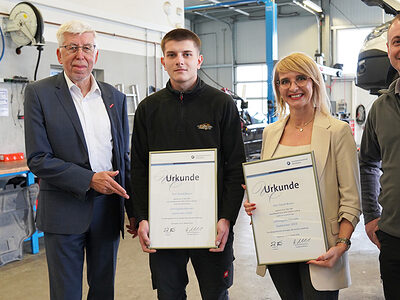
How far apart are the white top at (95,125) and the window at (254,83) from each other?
14699 mm

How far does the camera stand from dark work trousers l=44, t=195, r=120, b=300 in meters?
2.05

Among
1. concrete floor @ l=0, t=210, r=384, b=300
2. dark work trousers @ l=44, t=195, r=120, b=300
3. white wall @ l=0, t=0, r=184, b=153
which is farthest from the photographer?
white wall @ l=0, t=0, r=184, b=153

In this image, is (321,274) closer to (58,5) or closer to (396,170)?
(396,170)

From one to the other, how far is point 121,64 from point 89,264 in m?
4.80

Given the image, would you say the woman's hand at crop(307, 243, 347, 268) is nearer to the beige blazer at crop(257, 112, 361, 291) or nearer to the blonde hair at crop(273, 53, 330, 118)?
the beige blazer at crop(257, 112, 361, 291)

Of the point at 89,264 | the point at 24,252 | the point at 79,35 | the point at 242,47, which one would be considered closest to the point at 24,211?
the point at 24,252

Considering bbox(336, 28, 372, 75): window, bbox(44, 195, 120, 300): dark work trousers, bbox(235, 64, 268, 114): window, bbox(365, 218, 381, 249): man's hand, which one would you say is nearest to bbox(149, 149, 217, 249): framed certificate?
bbox(44, 195, 120, 300): dark work trousers

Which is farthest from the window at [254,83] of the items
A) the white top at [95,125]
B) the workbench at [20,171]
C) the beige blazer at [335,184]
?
the beige blazer at [335,184]

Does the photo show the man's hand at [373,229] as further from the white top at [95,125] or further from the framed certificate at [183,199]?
the white top at [95,125]

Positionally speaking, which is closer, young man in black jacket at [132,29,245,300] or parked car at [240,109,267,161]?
young man in black jacket at [132,29,245,300]

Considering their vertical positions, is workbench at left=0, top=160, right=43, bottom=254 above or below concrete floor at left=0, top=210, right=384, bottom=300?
above

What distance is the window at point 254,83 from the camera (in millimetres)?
16594

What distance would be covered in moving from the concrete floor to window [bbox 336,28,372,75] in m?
11.3

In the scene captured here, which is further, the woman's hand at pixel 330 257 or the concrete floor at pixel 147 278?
the concrete floor at pixel 147 278
